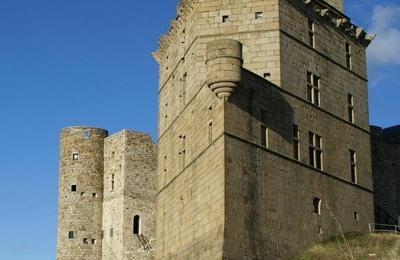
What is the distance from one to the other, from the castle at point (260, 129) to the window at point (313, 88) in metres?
0.06

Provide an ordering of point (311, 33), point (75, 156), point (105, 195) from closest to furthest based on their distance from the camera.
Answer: point (311, 33) → point (105, 195) → point (75, 156)

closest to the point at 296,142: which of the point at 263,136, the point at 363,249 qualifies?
the point at 263,136

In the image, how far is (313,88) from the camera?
4044 cm

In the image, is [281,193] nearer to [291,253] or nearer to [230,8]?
[291,253]

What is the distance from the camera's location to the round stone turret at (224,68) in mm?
34594

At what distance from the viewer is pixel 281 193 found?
1427 inches

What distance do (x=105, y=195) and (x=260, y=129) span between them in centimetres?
3212

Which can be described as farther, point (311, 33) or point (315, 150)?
point (311, 33)

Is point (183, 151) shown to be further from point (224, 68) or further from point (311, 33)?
point (311, 33)

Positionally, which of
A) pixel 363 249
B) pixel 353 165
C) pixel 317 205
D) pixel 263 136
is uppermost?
pixel 263 136

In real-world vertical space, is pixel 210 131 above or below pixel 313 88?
below

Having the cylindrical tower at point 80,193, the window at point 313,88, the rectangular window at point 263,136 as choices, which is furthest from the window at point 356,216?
the cylindrical tower at point 80,193

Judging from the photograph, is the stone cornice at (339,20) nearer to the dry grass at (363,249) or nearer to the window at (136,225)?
the dry grass at (363,249)

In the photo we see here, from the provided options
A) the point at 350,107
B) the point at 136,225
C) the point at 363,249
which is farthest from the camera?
the point at 136,225
